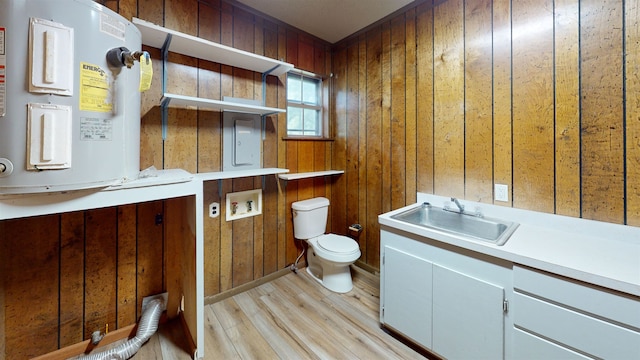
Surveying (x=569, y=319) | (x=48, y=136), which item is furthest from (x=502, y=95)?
(x=48, y=136)

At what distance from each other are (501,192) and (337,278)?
142cm

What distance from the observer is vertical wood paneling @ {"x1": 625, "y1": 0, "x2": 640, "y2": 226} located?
1186mm

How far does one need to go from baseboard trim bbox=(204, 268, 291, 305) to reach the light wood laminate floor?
0.12 ft

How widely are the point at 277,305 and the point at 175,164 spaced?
134cm

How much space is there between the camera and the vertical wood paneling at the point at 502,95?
1.56m

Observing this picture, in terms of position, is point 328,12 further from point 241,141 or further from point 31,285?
point 31,285

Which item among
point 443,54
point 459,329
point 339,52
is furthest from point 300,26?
point 459,329

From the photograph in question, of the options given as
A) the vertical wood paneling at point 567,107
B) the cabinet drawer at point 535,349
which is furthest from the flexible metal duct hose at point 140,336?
the vertical wood paneling at point 567,107

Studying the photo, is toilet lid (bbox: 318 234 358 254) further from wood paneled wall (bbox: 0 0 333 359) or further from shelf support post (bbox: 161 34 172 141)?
shelf support post (bbox: 161 34 172 141)

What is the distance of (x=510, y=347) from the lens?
3.75ft

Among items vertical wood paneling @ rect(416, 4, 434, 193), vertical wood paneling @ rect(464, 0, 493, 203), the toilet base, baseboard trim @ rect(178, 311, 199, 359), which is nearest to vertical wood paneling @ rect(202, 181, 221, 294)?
baseboard trim @ rect(178, 311, 199, 359)

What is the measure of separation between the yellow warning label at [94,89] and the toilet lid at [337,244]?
1.72 metres

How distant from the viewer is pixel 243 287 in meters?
2.13

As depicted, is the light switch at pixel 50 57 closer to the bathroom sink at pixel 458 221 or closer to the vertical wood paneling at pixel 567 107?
the bathroom sink at pixel 458 221
